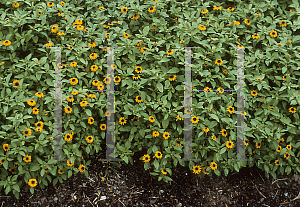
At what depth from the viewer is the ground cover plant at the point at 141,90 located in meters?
2.46

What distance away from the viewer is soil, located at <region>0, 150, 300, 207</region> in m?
2.60

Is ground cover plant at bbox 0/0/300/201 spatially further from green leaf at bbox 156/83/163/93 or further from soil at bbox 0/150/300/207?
soil at bbox 0/150/300/207

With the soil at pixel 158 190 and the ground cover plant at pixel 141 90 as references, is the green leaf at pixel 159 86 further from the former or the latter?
the soil at pixel 158 190

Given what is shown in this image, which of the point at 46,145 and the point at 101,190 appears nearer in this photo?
the point at 46,145

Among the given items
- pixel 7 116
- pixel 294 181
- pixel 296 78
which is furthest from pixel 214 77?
pixel 7 116

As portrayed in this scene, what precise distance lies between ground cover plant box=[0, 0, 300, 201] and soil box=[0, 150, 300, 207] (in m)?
0.15

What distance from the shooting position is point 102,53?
274 cm

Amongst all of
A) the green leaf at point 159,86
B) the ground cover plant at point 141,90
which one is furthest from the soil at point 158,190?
the green leaf at point 159,86

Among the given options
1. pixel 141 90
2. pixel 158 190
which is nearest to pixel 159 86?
pixel 141 90

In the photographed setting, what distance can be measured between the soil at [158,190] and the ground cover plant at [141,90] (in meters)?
0.15

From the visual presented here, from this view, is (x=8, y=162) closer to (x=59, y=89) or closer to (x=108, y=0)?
(x=59, y=89)

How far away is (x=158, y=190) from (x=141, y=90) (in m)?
1.01

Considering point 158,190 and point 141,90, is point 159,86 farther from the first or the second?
point 158,190

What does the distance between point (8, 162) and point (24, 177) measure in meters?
0.20
